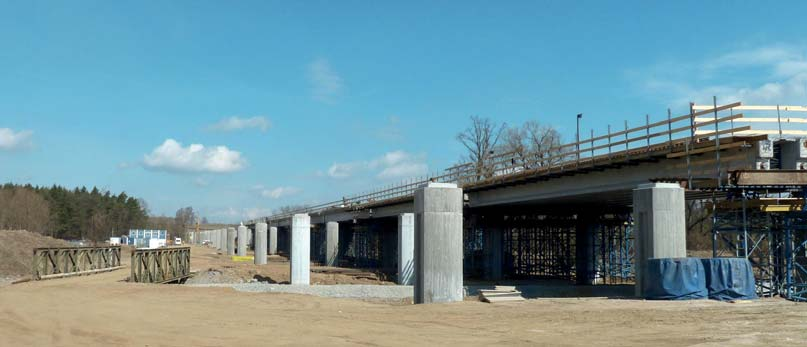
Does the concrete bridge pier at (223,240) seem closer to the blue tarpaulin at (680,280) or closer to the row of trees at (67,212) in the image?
the row of trees at (67,212)

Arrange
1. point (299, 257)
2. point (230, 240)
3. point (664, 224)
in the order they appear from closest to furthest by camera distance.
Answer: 1. point (664, 224)
2. point (299, 257)
3. point (230, 240)

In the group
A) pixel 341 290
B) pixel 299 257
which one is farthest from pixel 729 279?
pixel 299 257

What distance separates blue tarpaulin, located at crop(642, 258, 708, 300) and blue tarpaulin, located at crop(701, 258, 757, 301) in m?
0.24

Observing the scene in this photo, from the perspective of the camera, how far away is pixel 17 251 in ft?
160

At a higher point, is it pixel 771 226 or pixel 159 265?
pixel 771 226

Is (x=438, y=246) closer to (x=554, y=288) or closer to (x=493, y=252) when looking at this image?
(x=554, y=288)

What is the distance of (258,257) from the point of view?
5581cm

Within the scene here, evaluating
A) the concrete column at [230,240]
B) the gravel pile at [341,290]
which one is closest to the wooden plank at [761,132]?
the gravel pile at [341,290]

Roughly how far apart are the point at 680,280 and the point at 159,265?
80.0ft

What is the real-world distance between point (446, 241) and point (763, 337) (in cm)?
1040

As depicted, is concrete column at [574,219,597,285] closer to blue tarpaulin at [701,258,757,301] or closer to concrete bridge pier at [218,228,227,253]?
blue tarpaulin at [701,258,757,301]

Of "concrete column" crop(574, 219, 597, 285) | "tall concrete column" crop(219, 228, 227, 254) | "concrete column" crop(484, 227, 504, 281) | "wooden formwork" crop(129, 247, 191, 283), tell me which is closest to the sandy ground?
"wooden formwork" crop(129, 247, 191, 283)

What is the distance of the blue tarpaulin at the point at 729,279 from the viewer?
64.0 feet

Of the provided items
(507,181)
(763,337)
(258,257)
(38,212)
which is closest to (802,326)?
(763,337)
